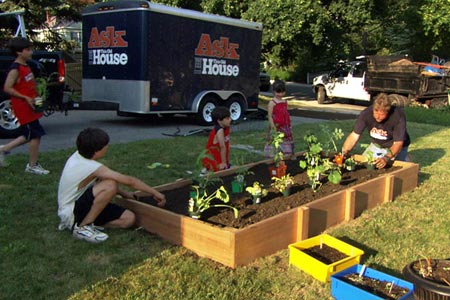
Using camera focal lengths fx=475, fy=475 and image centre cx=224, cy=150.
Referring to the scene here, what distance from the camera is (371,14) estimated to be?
735 inches

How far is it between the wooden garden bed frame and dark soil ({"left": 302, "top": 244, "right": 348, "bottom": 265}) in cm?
25

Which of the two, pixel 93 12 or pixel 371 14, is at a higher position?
pixel 371 14

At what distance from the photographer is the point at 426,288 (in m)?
2.63

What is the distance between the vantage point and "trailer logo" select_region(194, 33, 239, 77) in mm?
11312

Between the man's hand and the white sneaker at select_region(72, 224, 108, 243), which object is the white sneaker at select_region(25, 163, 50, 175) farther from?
the man's hand

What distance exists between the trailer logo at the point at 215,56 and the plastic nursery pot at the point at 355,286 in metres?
8.63

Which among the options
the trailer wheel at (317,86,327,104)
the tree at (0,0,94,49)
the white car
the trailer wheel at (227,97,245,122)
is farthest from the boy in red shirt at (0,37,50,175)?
the trailer wheel at (317,86,327,104)

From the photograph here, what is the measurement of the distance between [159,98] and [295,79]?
104 ft

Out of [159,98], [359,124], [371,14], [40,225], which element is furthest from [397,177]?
[371,14]

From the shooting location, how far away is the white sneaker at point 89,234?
12.6 feet

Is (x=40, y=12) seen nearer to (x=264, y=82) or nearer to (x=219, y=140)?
(x=264, y=82)

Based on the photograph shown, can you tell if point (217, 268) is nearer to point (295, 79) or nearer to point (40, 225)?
point (40, 225)

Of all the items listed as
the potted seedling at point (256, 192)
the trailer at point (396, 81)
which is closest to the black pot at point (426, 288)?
the potted seedling at point (256, 192)

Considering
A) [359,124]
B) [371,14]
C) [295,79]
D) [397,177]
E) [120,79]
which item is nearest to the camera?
[397,177]
